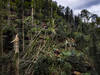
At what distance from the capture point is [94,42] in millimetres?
1151

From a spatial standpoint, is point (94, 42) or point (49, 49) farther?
point (49, 49)

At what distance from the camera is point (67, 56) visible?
4105 millimetres

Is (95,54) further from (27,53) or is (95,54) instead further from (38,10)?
(38,10)

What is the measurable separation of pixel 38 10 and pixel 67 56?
7.66 meters

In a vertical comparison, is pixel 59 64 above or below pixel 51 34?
below

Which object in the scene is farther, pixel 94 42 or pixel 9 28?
pixel 9 28

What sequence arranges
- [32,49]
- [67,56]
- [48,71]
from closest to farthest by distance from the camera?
[48,71] < [32,49] < [67,56]

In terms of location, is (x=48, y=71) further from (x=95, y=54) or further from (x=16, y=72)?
(x=95, y=54)

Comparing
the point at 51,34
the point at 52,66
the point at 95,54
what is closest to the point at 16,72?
the point at 52,66

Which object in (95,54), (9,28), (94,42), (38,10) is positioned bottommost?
(95,54)

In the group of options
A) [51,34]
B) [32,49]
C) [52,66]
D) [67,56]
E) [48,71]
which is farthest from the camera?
[51,34]

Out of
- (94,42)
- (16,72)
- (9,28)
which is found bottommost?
(16,72)

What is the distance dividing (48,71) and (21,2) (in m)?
7.13

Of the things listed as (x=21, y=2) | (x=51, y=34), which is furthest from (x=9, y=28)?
(x=21, y=2)
